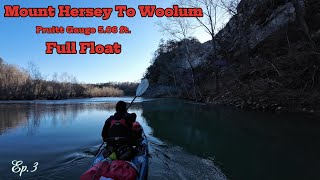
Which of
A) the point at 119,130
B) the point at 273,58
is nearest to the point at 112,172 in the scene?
the point at 119,130

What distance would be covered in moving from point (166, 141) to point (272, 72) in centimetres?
1371

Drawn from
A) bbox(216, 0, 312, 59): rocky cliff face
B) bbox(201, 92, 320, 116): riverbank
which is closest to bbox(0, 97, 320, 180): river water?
bbox(201, 92, 320, 116): riverbank

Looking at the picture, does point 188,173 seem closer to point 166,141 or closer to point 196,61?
point 166,141

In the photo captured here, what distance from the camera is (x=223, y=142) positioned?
9.03 metres

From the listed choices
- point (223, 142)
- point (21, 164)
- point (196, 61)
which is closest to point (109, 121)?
point (21, 164)

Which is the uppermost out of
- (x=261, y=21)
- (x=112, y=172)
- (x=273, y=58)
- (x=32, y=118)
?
(x=261, y=21)

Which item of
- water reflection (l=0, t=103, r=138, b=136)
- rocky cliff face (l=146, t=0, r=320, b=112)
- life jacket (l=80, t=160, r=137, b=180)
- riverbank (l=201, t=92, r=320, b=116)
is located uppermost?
rocky cliff face (l=146, t=0, r=320, b=112)

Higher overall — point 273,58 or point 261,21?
point 261,21

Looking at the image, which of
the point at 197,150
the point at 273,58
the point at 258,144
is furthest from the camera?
the point at 273,58

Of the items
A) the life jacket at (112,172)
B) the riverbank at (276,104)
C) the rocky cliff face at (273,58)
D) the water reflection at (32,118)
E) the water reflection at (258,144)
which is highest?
the rocky cliff face at (273,58)

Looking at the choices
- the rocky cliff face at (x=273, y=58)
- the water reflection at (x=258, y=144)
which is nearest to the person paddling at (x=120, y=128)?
the water reflection at (x=258, y=144)

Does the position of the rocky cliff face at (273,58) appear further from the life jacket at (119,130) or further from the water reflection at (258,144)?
the life jacket at (119,130)

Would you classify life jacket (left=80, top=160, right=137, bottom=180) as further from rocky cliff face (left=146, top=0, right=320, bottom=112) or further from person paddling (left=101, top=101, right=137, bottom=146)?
rocky cliff face (left=146, top=0, right=320, bottom=112)

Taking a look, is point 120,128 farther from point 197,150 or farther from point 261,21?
point 261,21
